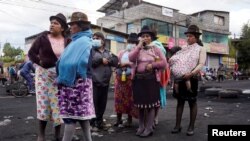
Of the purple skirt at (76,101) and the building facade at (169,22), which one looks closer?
the purple skirt at (76,101)

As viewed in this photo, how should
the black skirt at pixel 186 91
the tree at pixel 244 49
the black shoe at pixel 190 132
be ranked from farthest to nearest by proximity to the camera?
the tree at pixel 244 49 < the black skirt at pixel 186 91 < the black shoe at pixel 190 132

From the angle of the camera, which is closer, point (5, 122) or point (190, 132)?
point (190, 132)

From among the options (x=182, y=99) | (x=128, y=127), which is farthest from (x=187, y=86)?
(x=128, y=127)

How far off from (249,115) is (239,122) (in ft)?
3.55

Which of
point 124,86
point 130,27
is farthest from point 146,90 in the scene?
point 130,27

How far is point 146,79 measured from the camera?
574 cm

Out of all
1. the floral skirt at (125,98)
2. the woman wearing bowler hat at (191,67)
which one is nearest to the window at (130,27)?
the floral skirt at (125,98)

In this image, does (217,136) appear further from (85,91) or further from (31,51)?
(31,51)

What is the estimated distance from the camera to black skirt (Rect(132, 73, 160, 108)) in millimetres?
5734

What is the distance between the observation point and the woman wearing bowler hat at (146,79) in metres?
5.73

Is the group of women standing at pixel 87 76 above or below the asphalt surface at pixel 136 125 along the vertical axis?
above

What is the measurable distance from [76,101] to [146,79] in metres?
1.94

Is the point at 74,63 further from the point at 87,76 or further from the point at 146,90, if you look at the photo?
Answer: the point at 146,90

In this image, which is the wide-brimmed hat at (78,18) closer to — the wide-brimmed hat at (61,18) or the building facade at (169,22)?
the wide-brimmed hat at (61,18)
